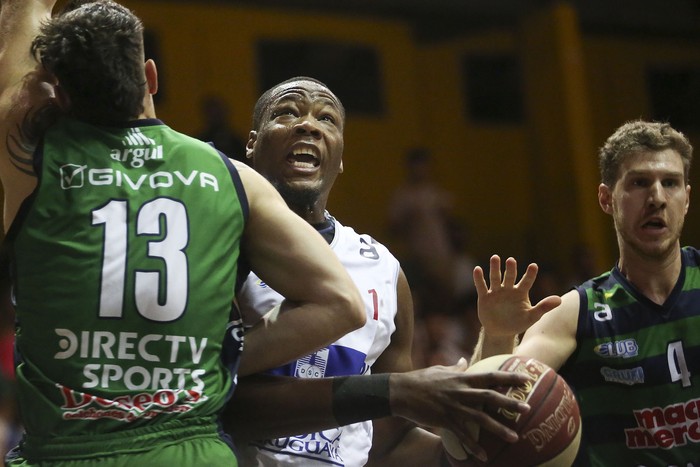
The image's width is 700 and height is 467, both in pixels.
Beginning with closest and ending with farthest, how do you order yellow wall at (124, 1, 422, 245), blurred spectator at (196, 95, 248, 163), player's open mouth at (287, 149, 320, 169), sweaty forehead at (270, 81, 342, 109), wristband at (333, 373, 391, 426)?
wristband at (333, 373, 391, 426) < player's open mouth at (287, 149, 320, 169) < sweaty forehead at (270, 81, 342, 109) < blurred spectator at (196, 95, 248, 163) < yellow wall at (124, 1, 422, 245)

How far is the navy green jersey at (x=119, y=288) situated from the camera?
293cm

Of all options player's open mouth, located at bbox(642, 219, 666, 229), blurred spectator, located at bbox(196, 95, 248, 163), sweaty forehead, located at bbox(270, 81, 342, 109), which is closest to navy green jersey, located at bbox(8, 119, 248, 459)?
sweaty forehead, located at bbox(270, 81, 342, 109)

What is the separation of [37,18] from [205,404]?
55.6 inches

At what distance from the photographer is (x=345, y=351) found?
4152 mm

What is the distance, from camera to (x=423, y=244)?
38.4ft

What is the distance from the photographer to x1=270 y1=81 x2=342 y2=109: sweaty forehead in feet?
14.9

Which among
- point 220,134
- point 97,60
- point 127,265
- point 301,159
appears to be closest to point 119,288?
point 127,265

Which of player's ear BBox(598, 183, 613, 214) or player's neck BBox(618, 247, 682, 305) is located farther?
player's ear BBox(598, 183, 613, 214)

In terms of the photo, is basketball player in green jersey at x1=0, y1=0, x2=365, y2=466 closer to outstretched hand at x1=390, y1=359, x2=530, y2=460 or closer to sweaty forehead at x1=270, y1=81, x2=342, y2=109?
outstretched hand at x1=390, y1=359, x2=530, y2=460

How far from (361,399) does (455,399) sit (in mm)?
284

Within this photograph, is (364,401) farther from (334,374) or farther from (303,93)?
(303,93)

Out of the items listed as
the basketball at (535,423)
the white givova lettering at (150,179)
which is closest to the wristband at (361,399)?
the basketball at (535,423)

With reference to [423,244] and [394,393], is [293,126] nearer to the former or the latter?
[394,393]

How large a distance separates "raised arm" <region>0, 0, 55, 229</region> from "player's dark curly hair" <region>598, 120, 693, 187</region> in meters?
2.68
